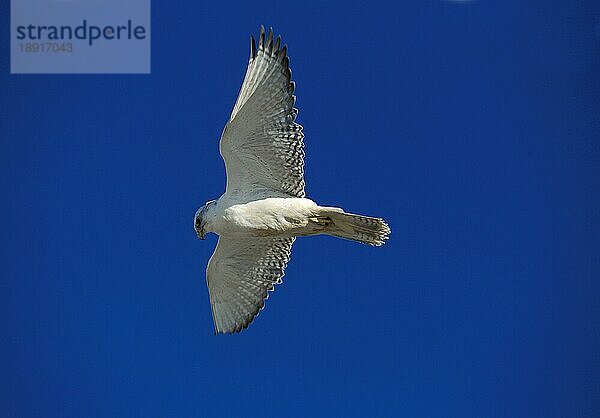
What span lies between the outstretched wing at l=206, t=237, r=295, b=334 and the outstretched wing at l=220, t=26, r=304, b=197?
0.19m

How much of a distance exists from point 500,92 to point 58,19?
4.52ft

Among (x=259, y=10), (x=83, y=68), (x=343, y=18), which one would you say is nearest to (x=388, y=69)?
(x=343, y=18)

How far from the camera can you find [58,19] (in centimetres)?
303

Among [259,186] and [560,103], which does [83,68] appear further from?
[560,103]

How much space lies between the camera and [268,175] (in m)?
2.38

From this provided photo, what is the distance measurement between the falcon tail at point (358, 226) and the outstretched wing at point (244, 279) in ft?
0.88

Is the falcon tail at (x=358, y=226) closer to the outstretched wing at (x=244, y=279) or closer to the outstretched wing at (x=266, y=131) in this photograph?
the outstretched wing at (x=266, y=131)

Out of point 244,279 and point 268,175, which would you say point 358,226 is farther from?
point 244,279

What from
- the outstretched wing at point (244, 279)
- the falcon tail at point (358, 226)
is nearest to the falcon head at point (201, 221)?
the outstretched wing at point (244, 279)

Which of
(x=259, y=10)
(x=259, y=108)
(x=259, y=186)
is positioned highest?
(x=259, y=10)

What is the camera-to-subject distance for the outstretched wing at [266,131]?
2.29m

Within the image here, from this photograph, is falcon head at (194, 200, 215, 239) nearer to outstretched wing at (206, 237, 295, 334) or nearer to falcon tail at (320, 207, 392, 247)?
outstretched wing at (206, 237, 295, 334)

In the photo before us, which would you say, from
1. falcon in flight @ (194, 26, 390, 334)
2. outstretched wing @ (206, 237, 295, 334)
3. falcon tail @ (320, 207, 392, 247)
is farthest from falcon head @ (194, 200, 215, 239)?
falcon tail @ (320, 207, 392, 247)

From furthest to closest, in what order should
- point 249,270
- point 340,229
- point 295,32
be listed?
point 295,32 → point 249,270 → point 340,229
